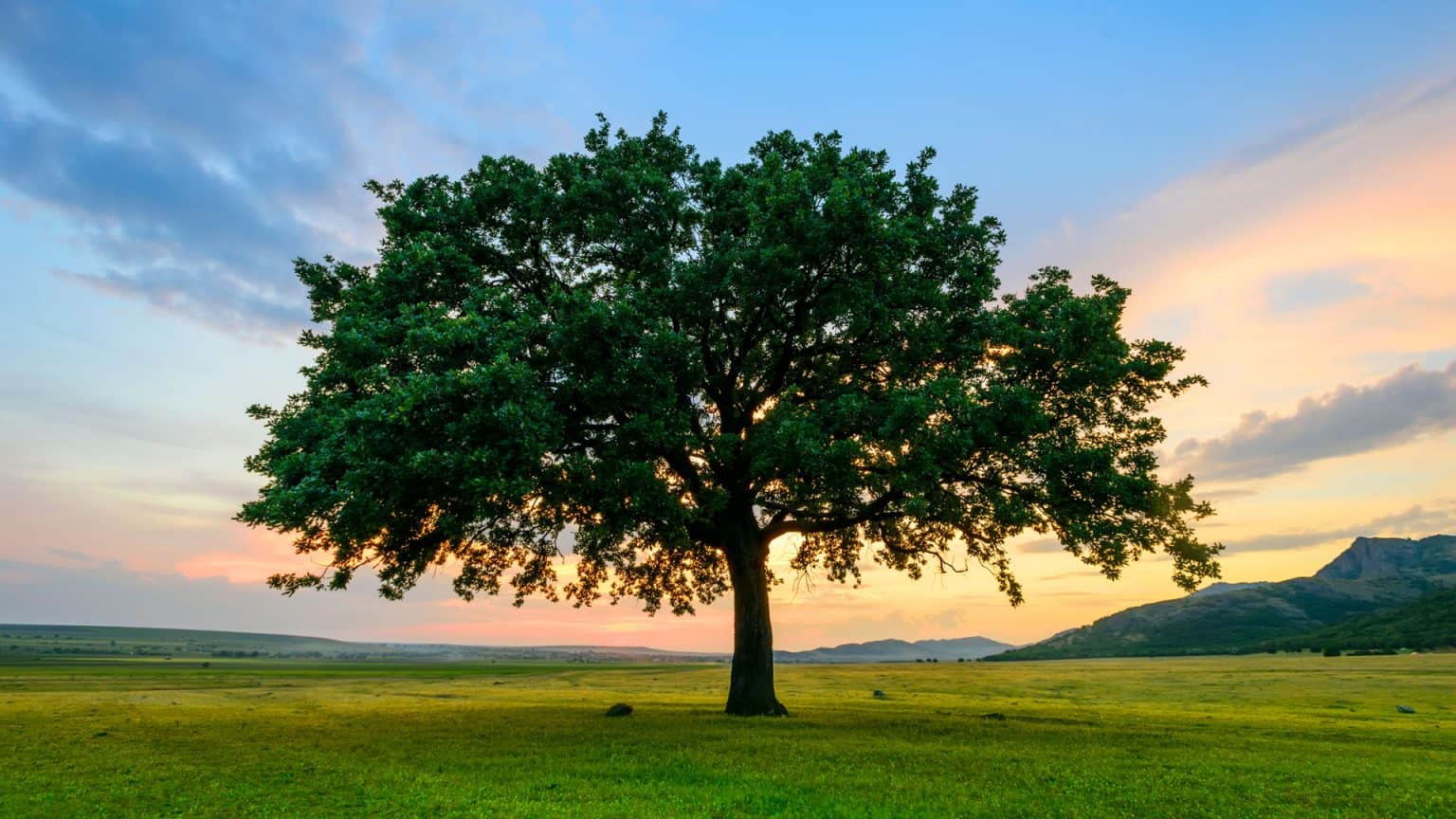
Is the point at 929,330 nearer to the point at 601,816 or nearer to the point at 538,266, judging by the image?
the point at 538,266

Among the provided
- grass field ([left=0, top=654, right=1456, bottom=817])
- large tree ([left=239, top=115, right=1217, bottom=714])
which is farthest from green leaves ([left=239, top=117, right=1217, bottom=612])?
grass field ([left=0, top=654, right=1456, bottom=817])

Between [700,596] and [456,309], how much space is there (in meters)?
19.4

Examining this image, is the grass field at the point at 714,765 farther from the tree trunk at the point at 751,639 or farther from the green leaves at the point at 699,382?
the green leaves at the point at 699,382

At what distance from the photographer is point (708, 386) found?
106ft

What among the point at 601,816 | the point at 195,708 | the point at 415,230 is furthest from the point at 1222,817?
the point at 195,708

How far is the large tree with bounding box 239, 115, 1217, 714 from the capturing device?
23812 mm

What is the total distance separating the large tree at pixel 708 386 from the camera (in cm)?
2381

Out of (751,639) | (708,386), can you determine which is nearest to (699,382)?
(708,386)

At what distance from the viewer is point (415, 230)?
31.9 metres

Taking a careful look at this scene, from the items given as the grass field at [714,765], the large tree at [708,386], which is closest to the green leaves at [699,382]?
the large tree at [708,386]

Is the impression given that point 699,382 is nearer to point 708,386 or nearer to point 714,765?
point 708,386

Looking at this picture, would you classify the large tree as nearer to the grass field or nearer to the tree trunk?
the tree trunk

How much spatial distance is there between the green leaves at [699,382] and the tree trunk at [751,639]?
1.32 metres

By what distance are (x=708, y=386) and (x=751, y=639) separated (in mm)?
11195
